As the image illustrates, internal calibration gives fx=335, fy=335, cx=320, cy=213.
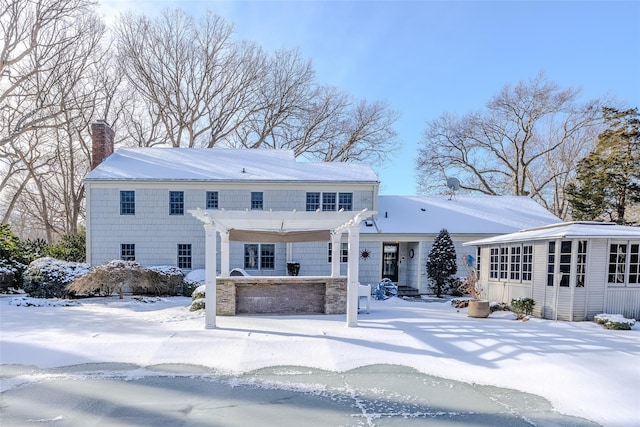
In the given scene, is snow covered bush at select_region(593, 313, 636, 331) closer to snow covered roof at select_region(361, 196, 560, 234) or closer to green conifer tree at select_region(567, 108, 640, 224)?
snow covered roof at select_region(361, 196, 560, 234)

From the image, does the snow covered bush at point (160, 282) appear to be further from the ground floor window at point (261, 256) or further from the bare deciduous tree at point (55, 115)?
the bare deciduous tree at point (55, 115)

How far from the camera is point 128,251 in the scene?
14.9 metres

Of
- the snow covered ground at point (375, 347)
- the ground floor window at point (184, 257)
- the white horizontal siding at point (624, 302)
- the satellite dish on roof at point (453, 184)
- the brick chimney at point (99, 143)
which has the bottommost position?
the snow covered ground at point (375, 347)

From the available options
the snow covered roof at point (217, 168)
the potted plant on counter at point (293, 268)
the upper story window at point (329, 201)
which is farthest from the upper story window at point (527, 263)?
the potted plant on counter at point (293, 268)

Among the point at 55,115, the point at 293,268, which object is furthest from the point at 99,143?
the point at 293,268

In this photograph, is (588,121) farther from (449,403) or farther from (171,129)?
(171,129)

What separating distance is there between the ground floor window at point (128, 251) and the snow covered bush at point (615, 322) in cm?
1651

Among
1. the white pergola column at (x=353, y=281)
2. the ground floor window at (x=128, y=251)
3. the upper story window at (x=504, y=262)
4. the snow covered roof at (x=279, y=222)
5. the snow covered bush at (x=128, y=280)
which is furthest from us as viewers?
the ground floor window at (x=128, y=251)

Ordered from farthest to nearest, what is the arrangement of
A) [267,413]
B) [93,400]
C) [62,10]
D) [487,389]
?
[62,10]
[487,389]
[93,400]
[267,413]

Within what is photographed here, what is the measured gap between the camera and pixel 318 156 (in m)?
27.6

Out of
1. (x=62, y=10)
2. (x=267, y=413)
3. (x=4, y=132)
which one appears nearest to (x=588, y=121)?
(x=267, y=413)

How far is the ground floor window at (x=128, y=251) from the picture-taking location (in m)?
14.8

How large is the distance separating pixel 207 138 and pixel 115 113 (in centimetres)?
662

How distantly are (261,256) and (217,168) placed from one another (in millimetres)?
4731
